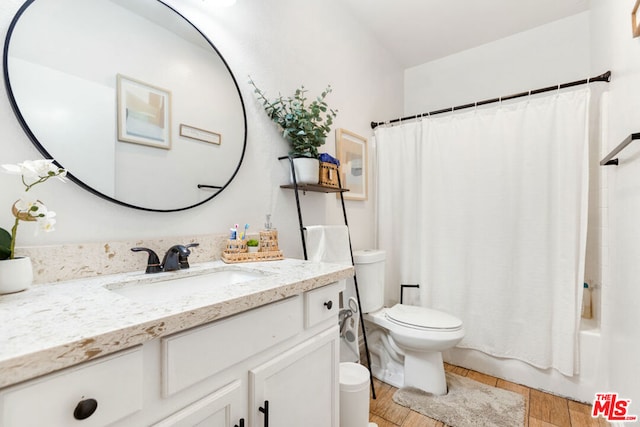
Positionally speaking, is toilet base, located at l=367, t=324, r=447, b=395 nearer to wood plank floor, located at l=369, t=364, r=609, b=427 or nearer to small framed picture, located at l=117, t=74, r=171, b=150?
wood plank floor, located at l=369, t=364, r=609, b=427

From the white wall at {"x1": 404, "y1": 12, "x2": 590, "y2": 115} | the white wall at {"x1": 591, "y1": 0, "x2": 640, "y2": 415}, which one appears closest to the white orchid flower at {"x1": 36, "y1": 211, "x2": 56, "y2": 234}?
the white wall at {"x1": 591, "y1": 0, "x2": 640, "y2": 415}

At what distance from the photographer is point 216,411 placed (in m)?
0.68

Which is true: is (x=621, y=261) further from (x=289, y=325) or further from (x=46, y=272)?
(x=46, y=272)

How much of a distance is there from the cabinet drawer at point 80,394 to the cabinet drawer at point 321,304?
1.66 ft

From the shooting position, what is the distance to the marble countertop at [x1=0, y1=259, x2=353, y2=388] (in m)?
0.42

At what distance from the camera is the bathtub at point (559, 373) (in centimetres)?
168

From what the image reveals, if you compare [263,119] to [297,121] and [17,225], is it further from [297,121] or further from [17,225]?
[17,225]

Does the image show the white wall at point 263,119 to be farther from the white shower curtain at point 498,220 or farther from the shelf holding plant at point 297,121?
the white shower curtain at point 498,220

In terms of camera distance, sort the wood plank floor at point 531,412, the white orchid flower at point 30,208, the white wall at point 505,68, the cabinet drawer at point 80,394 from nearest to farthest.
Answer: the cabinet drawer at point 80,394 < the white orchid flower at point 30,208 < the wood plank floor at point 531,412 < the white wall at point 505,68

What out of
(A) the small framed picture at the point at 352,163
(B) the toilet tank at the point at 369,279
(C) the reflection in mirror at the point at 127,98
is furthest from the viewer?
(A) the small framed picture at the point at 352,163

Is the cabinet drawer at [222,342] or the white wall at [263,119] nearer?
the cabinet drawer at [222,342]

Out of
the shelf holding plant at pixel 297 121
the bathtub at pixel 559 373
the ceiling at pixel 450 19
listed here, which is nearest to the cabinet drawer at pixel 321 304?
the shelf holding plant at pixel 297 121

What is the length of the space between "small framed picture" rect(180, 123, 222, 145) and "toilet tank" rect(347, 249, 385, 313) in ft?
3.67

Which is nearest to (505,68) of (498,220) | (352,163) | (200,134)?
(498,220)
